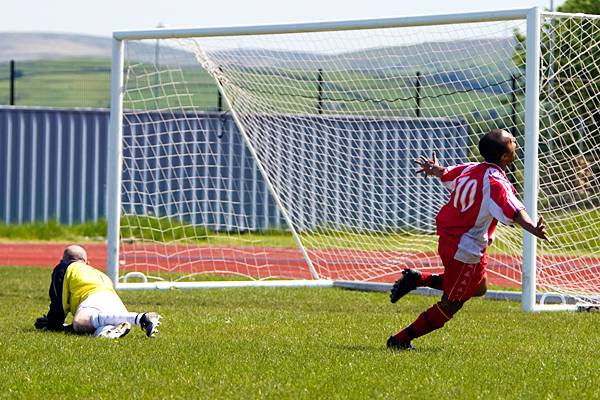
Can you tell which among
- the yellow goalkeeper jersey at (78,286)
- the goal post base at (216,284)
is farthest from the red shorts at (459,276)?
the goal post base at (216,284)

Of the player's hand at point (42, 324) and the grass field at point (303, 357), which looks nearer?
the grass field at point (303, 357)

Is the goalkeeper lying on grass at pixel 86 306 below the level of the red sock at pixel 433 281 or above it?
below

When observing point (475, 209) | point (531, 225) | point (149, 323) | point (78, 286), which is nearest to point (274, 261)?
point (78, 286)

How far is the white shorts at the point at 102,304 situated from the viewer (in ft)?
34.3

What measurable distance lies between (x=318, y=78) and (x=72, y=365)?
821 cm

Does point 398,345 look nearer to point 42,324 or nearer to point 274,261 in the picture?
point 42,324

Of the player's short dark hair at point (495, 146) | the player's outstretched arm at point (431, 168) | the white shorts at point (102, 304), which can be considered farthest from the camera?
the white shorts at point (102, 304)

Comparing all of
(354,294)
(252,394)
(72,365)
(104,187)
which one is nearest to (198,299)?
(354,294)

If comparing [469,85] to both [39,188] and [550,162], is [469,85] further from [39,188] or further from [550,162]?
[39,188]

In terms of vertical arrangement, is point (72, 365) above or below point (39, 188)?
below

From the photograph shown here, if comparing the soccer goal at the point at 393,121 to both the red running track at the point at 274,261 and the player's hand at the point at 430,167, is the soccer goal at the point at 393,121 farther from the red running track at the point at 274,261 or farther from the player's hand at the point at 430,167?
the player's hand at the point at 430,167

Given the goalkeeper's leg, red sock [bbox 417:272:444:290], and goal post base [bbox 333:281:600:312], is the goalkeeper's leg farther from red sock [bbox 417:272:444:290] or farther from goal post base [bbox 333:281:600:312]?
goal post base [bbox 333:281:600:312]

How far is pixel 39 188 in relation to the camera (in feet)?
91.0

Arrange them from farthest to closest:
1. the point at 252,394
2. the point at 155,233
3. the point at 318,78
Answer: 1. the point at 155,233
2. the point at 318,78
3. the point at 252,394
